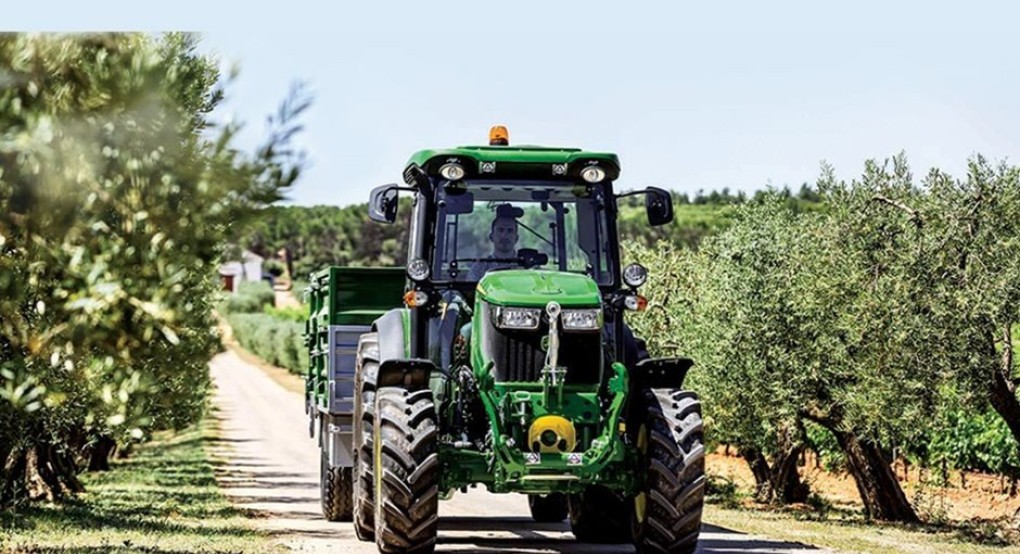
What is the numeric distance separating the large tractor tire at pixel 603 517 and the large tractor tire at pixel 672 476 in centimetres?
232

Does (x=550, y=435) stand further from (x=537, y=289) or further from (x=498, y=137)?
(x=498, y=137)

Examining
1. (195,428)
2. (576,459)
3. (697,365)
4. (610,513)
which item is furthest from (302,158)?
(195,428)

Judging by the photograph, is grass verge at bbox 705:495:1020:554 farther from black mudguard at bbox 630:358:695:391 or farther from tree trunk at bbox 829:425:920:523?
black mudguard at bbox 630:358:695:391

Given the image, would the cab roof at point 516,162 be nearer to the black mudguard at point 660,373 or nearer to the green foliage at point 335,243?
the black mudguard at point 660,373

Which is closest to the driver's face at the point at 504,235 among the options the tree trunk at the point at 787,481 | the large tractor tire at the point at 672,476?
the large tractor tire at the point at 672,476

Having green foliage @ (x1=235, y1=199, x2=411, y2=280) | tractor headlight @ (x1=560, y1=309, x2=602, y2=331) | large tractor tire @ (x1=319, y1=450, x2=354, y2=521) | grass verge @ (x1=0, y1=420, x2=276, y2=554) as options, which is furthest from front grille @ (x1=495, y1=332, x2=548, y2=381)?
green foliage @ (x1=235, y1=199, x2=411, y2=280)

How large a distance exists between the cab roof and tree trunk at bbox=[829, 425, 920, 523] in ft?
38.1

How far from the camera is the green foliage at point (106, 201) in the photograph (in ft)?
24.6

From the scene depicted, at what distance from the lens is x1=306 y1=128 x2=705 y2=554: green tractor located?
12.6 metres

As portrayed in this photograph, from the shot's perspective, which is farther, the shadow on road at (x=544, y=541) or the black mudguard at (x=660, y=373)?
the shadow on road at (x=544, y=541)

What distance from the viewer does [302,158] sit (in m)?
8.05

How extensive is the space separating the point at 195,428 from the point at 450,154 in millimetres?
46460

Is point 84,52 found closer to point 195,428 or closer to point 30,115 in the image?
point 30,115

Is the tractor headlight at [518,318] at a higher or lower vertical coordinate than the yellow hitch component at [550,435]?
higher
